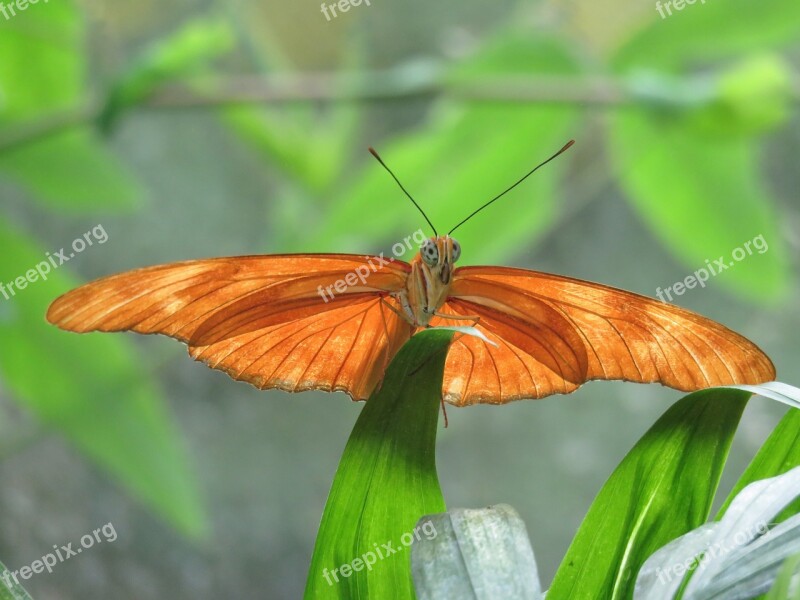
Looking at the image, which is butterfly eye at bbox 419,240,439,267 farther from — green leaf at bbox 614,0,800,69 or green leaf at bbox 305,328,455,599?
green leaf at bbox 614,0,800,69

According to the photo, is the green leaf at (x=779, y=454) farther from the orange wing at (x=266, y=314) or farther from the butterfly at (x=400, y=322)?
the orange wing at (x=266, y=314)

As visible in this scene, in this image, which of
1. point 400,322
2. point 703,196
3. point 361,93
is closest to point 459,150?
point 361,93

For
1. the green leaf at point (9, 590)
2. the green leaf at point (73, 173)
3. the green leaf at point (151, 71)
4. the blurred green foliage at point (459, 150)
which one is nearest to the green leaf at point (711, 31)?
the blurred green foliage at point (459, 150)

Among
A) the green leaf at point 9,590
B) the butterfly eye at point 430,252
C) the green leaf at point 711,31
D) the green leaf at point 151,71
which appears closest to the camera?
the green leaf at point 9,590

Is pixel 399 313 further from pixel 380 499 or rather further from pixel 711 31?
pixel 711 31

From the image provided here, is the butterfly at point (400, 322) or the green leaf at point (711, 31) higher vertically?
the green leaf at point (711, 31)

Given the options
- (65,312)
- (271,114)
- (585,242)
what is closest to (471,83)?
(271,114)
